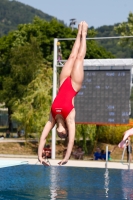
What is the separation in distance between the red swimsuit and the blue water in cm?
315

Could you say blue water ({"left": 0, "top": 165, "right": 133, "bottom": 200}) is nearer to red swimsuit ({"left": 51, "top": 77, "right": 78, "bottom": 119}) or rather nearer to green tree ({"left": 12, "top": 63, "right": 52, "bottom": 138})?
red swimsuit ({"left": 51, "top": 77, "right": 78, "bottom": 119})

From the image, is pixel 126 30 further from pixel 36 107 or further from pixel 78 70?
pixel 78 70

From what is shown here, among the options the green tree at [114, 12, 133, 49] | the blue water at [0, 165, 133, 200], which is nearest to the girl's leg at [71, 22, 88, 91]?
the blue water at [0, 165, 133, 200]

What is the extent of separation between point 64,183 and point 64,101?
586 cm

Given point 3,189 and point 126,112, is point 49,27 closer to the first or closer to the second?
point 126,112

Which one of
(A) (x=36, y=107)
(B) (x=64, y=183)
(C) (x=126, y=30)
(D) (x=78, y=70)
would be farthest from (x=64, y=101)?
(C) (x=126, y=30)

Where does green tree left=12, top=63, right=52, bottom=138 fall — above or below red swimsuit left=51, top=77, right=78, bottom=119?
below

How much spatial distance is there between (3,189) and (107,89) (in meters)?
9.29

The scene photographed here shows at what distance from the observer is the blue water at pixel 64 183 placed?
13508 mm

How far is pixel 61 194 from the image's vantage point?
13.6 meters

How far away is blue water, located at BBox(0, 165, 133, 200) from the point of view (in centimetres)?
1351

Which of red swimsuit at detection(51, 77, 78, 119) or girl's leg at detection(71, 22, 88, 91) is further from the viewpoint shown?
girl's leg at detection(71, 22, 88, 91)

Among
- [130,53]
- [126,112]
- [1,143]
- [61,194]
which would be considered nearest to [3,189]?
[61,194]

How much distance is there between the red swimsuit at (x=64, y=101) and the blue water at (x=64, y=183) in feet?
10.3
